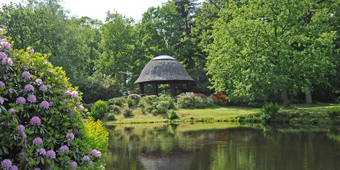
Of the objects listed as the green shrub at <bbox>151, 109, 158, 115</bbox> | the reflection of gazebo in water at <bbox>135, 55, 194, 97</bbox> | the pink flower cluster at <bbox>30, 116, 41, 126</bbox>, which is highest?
the reflection of gazebo in water at <bbox>135, 55, 194, 97</bbox>

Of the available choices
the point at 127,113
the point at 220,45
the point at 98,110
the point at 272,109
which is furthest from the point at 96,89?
the point at 272,109

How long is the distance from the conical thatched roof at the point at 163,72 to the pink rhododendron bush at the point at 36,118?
923 inches

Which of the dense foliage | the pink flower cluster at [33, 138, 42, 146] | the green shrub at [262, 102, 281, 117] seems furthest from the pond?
the dense foliage

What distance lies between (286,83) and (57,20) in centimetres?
2823

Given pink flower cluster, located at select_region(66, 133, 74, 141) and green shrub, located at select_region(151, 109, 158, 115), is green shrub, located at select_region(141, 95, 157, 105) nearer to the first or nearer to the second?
green shrub, located at select_region(151, 109, 158, 115)

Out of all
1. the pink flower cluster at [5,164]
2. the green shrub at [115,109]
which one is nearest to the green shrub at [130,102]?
the green shrub at [115,109]

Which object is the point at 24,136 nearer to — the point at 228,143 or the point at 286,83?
the point at 228,143

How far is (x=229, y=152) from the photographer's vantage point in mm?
9742

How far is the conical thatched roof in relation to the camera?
2816cm

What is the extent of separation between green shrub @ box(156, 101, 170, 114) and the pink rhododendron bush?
18.8 meters

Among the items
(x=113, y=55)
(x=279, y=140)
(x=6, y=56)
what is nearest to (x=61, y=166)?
(x=6, y=56)

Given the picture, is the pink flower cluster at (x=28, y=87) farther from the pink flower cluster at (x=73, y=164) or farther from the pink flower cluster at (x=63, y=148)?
the pink flower cluster at (x=73, y=164)

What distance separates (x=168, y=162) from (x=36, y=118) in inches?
219

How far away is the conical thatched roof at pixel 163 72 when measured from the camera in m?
28.2
